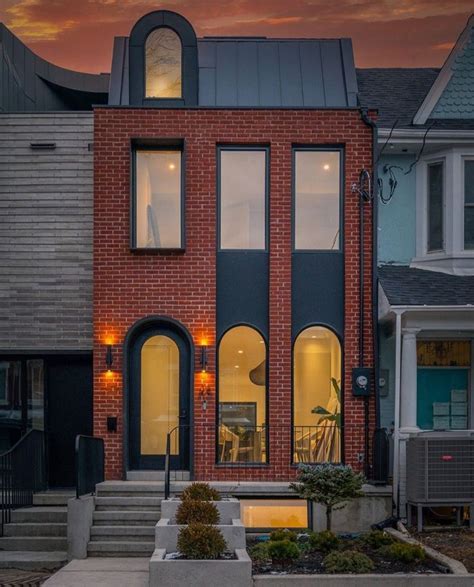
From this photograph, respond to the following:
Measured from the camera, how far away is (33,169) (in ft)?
58.2

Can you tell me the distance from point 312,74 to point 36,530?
909 centimetres

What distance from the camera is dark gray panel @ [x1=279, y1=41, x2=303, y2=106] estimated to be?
17.9 metres

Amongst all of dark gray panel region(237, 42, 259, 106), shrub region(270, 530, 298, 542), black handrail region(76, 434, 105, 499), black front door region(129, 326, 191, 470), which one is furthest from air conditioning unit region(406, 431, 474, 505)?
dark gray panel region(237, 42, 259, 106)

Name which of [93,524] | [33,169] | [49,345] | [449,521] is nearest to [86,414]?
[49,345]

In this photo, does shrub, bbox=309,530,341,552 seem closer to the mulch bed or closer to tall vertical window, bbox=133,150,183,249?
the mulch bed

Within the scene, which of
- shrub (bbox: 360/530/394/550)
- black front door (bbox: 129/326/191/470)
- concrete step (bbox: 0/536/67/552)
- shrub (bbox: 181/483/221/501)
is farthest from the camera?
black front door (bbox: 129/326/191/470)

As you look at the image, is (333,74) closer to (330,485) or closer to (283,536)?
(330,485)

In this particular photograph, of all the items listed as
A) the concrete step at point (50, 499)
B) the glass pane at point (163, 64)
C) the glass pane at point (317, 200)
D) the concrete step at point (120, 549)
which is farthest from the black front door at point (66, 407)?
the glass pane at point (163, 64)

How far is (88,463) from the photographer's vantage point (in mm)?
15312

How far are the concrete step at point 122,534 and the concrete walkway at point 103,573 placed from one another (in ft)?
1.55

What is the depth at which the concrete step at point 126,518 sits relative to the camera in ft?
49.8

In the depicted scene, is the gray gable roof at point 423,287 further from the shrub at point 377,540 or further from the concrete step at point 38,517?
the concrete step at point 38,517

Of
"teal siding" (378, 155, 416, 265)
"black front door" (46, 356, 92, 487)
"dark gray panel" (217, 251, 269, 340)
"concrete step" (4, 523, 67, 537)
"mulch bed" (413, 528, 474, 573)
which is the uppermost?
"teal siding" (378, 155, 416, 265)

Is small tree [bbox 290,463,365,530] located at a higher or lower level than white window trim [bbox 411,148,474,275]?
lower
